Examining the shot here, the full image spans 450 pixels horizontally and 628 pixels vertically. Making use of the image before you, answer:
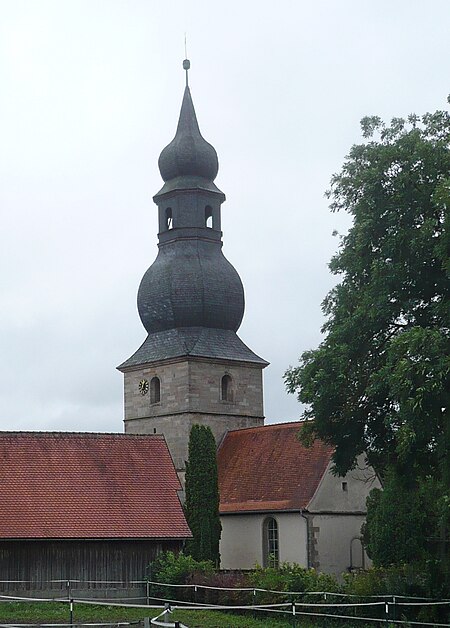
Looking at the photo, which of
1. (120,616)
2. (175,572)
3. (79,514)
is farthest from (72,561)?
(120,616)

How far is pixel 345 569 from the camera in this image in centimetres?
4403

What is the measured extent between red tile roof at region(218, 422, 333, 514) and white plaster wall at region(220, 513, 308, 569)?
48 cm

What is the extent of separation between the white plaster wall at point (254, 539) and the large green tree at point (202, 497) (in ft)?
7.24

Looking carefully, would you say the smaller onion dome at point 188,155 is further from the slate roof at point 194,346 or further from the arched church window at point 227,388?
the arched church window at point 227,388

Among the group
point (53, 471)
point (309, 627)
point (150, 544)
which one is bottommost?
point (309, 627)

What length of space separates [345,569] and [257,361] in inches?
485

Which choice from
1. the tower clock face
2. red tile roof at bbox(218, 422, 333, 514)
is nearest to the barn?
red tile roof at bbox(218, 422, 333, 514)

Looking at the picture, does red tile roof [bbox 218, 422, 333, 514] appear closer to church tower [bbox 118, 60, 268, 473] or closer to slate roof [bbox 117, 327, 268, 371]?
church tower [bbox 118, 60, 268, 473]

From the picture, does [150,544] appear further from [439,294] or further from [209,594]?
[439,294]

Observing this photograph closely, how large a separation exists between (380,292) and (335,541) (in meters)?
18.1

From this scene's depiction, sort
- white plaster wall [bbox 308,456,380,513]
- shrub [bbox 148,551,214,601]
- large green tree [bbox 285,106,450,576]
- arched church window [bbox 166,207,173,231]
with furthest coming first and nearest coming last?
arched church window [bbox 166,207,173,231] → white plaster wall [bbox 308,456,380,513] → shrub [bbox 148,551,214,601] → large green tree [bbox 285,106,450,576]

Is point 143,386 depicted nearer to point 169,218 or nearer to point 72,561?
point 169,218

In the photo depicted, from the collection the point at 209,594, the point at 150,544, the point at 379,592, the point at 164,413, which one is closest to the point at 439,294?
the point at 379,592

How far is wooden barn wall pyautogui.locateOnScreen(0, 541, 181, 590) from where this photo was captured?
115ft
